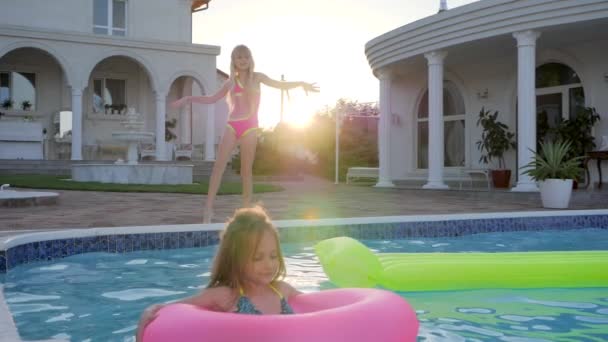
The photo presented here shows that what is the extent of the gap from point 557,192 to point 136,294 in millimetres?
6789

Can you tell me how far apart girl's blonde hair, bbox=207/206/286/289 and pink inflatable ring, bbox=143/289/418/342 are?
17 centimetres

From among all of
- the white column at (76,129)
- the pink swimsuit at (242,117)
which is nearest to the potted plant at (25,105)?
the white column at (76,129)

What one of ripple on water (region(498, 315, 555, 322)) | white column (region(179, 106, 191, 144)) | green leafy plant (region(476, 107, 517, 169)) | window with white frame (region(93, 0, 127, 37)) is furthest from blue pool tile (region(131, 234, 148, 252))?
window with white frame (region(93, 0, 127, 37))

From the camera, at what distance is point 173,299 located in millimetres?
3596

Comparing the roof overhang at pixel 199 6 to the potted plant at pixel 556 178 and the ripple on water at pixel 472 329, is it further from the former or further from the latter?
the ripple on water at pixel 472 329

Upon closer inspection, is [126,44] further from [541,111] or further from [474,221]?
[474,221]

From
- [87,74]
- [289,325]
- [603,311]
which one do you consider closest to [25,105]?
[87,74]

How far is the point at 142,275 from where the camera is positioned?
13.9 ft

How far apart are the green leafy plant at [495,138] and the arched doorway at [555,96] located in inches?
25.3

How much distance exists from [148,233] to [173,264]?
505 millimetres

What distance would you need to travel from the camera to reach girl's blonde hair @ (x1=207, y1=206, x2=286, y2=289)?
2.01 metres

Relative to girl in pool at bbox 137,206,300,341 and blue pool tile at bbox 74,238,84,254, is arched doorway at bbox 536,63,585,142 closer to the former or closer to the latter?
blue pool tile at bbox 74,238,84,254

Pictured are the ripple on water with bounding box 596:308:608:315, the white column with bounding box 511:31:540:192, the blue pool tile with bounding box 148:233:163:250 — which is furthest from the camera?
the white column with bounding box 511:31:540:192

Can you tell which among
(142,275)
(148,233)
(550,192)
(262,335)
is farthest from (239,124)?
(550,192)
